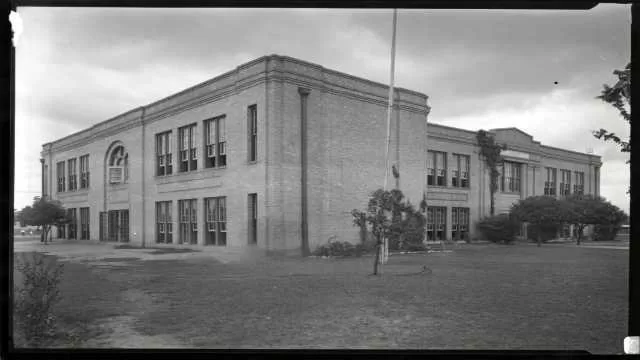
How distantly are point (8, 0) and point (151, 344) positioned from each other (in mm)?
5227

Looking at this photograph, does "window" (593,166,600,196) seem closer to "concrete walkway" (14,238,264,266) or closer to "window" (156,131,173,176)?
"concrete walkway" (14,238,264,266)

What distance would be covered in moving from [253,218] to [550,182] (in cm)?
1515

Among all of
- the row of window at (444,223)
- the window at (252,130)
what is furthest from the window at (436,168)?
the window at (252,130)

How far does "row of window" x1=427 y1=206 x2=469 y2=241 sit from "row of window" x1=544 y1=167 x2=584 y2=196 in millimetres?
4981

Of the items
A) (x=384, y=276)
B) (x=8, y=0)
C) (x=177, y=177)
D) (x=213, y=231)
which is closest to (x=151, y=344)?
(x=8, y=0)

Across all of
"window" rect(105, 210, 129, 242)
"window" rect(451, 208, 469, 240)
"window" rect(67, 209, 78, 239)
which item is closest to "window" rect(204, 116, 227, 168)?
"window" rect(105, 210, 129, 242)

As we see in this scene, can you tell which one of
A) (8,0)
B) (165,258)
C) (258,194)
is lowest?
(165,258)

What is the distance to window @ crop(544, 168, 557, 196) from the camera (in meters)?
22.6

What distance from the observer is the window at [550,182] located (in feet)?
74.0

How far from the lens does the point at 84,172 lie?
22.0 m

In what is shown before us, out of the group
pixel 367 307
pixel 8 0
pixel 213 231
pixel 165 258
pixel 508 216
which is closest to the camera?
pixel 8 0

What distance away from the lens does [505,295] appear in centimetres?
1009

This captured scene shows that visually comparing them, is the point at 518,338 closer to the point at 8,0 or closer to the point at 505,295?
the point at 505,295

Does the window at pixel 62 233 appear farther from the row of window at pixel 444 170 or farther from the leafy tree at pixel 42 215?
the row of window at pixel 444 170
